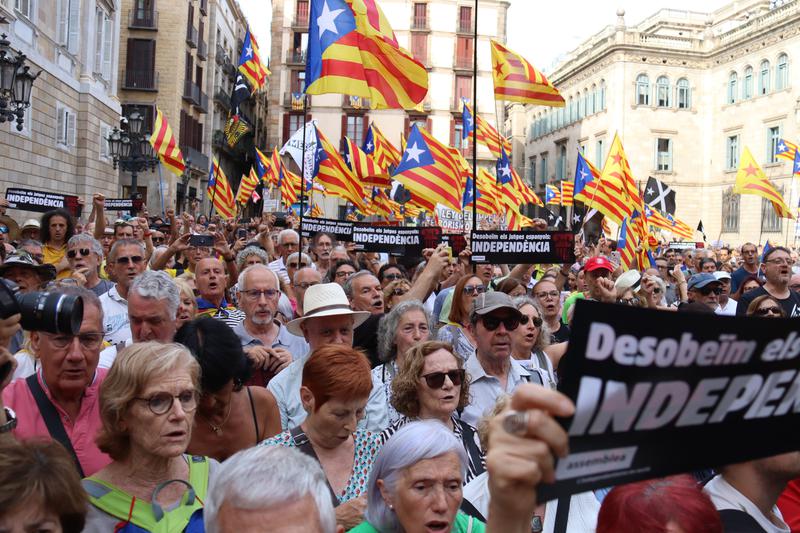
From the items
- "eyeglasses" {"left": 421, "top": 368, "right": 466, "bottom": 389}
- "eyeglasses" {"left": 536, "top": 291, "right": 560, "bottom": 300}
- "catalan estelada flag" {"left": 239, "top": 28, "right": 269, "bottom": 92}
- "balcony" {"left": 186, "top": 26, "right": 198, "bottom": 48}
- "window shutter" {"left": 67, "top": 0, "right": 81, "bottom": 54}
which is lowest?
"eyeglasses" {"left": 421, "top": 368, "right": 466, "bottom": 389}

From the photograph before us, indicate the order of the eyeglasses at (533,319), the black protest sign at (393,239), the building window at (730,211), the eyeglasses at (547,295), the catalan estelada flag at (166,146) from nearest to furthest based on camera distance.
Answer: the eyeglasses at (533,319)
the eyeglasses at (547,295)
the black protest sign at (393,239)
the catalan estelada flag at (166,146)
the building window at (730,211)

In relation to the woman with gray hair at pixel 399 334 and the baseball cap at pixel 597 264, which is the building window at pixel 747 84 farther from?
the woman with gray hair at pixel 399 334

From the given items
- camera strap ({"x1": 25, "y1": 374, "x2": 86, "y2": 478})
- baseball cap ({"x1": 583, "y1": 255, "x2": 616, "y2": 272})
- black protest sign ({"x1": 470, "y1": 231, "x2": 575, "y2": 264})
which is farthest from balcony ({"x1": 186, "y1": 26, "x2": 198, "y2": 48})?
camera strap ({"x1": 25, "y1": 374, "x2": 86, "y2": 478})

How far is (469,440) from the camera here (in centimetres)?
402

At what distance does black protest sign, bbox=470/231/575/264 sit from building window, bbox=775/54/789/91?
131ft

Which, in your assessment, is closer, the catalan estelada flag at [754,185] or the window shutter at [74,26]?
the catalan estelada flag at [754,185]

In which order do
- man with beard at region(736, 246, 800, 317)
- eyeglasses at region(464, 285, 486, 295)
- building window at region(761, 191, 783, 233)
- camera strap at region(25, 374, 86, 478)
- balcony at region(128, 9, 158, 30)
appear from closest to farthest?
camera strap at region(25, 374, 86, 478) < eyeglasses at region(464, 285, 486, 295) < man with beard at region(736, 246, 800, 317) < balcony at region(128, 9, 158, 30) < building window at region(761, 191, 783, 233)

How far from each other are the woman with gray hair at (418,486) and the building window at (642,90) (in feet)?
166

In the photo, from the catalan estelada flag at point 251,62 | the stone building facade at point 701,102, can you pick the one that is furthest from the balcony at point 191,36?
the stone building facade at point 701,102

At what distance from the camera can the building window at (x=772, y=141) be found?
43531mm

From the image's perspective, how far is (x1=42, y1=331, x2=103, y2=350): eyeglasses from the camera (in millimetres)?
3543

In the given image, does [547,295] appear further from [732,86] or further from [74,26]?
[732,86]

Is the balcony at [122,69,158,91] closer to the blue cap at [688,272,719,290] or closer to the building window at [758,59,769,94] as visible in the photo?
the building window at [758,59,769,94]

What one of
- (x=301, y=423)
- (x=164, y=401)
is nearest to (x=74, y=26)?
(x=301, y=423)
